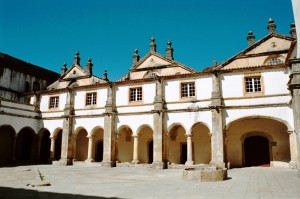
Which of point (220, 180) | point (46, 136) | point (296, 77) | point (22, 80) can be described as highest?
point (22, 80)

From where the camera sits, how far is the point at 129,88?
2253 centimetres

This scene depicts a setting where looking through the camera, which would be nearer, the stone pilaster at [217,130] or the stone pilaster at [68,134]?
the stone pilaster at [217,130]

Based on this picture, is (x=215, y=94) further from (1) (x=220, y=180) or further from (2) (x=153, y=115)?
(1) (x=220, y=180)

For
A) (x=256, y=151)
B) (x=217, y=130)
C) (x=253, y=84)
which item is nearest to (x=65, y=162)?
(x=217, y=130)

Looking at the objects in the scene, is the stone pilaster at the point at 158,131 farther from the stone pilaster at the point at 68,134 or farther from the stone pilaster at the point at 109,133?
the stone pilaster at the point at 68,134

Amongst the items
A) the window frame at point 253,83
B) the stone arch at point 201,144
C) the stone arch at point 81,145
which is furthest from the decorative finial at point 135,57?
the window frame at point 253,83

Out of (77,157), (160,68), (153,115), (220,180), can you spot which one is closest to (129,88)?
(153,115)

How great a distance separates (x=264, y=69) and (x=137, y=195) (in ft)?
46.9

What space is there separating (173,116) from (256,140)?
6898 mm

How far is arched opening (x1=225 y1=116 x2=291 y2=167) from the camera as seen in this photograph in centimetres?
1953

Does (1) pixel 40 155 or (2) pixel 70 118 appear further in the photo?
(1) pixel 40 155

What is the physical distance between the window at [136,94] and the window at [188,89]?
11.9 ft

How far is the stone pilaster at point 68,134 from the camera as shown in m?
23.4

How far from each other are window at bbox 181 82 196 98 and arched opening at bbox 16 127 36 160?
15047 millimetres
